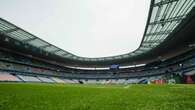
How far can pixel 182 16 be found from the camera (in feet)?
86.2

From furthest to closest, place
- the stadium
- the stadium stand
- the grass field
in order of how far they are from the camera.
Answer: the stadium stand, the stadium, the grass field

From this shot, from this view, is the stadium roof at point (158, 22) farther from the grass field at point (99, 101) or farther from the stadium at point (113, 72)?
the grass field at point (99, 101)

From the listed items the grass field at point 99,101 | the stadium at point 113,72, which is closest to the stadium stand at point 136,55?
the stadium at point 113,72

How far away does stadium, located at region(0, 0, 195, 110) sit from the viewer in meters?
4.34

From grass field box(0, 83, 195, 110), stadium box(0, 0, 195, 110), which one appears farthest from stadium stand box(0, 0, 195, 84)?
grass field box(0, 83, 195, 110)

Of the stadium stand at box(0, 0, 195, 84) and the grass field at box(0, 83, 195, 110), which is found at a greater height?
the stadium stand at box(0, 0, 195, 84)

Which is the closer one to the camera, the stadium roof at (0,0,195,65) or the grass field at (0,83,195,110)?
the grass field at (0,83,195,110)

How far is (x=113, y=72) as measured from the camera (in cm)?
7856

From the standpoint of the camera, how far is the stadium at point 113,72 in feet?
14.2

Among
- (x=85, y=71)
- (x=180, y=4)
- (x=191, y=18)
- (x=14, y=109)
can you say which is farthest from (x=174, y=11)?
(x=85, y=71)

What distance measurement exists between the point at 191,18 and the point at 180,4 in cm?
612

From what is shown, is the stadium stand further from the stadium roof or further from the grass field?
the grass field

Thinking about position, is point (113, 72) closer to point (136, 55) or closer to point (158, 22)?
point (136, 55)

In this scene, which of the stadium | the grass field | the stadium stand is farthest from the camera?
the stadium stand
